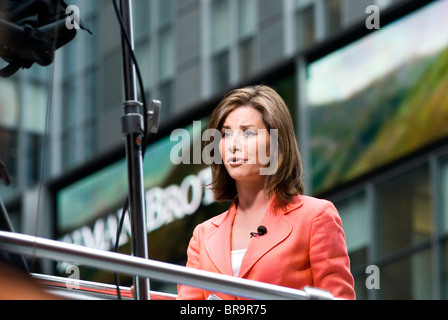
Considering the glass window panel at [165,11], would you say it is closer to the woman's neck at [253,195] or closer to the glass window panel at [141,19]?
the glass window panel at [141,19]

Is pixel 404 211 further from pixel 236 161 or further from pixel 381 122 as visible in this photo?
pixel 236 161

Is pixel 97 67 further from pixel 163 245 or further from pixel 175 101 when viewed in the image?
pixel 163 245

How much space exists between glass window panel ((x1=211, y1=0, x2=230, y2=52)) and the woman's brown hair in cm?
2124

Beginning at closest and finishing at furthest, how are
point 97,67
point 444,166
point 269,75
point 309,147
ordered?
point 444,166 → point 309,147 → point 269,75 → point 97,67

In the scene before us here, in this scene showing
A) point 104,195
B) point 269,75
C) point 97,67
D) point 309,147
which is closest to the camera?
point 309,147

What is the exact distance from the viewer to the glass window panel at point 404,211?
54.9 ft

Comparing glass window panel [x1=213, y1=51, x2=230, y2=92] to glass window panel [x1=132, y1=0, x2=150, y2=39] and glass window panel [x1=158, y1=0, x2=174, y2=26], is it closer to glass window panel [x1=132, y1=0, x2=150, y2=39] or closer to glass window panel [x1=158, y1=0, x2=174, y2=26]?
glass window panel [x1=158, y1=0, x2=174, y2=26]

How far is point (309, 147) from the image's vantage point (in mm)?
19125

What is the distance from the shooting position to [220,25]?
26.3m

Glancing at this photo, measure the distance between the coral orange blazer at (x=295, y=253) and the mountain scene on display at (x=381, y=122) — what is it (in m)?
12.5

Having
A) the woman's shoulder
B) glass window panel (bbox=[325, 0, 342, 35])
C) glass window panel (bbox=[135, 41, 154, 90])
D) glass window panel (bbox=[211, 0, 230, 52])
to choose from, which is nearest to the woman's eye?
the woman's shoulder

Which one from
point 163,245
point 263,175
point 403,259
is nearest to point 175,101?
point 163,245
